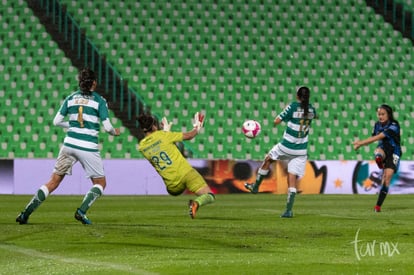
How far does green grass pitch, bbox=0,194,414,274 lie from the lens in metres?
7.93

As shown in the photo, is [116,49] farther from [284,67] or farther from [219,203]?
[219,203]

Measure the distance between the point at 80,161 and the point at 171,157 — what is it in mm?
1278

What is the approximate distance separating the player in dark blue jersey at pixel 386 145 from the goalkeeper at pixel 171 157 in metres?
3.85

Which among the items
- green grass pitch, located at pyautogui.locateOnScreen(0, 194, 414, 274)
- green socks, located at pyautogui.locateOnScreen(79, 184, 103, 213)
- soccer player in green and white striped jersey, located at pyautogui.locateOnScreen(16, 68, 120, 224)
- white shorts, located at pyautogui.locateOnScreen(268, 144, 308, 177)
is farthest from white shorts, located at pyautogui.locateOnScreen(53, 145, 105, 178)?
white shorts, located at pyautogui.locateOnScreen(268, 144, 308, 177)

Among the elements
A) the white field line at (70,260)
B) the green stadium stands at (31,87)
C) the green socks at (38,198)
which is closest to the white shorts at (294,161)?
the green socks at (38,198)

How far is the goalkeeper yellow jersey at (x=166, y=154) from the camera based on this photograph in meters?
12.6

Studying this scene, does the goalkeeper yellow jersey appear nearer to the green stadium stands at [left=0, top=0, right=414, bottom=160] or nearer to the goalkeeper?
the goalkeeper

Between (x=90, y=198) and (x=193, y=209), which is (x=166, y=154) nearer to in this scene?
(x=193, y=209)

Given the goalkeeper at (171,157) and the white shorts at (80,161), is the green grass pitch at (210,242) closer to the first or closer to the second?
the goalkeeper at (171,157)

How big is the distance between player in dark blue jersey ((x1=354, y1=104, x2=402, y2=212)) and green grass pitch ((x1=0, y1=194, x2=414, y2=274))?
539mm

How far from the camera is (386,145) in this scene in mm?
15711

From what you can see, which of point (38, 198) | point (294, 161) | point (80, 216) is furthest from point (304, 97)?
point (38, 198)

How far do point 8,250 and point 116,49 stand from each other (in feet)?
61.1

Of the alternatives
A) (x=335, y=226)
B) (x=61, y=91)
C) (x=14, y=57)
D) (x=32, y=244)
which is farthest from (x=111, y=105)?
(x=32, y=244)
